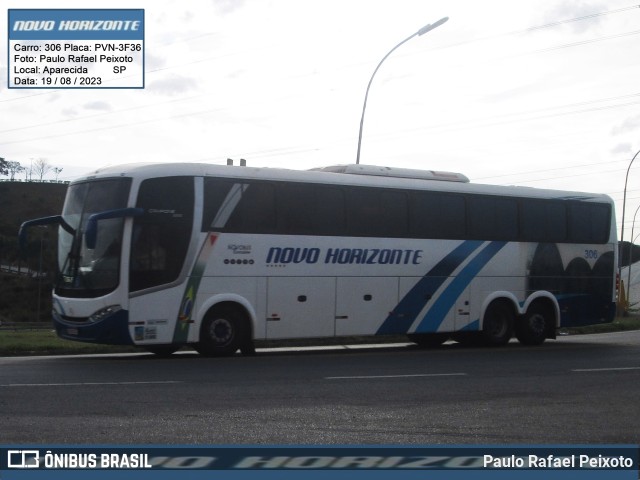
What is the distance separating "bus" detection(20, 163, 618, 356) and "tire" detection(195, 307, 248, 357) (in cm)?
3

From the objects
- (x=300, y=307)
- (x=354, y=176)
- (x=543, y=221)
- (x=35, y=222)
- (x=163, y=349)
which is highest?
(x=354, y=176)

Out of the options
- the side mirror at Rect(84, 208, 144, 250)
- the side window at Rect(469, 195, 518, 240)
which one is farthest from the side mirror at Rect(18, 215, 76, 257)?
the side window at Rect(469, 195, 518, 240)

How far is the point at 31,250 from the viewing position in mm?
74375

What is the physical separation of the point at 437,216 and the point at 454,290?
1.68 meters

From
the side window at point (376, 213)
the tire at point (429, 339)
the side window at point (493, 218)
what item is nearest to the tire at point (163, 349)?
the side window at point (376, 213)

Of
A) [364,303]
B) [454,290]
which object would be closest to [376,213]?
[364,303]

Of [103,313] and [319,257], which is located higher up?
[319,257]

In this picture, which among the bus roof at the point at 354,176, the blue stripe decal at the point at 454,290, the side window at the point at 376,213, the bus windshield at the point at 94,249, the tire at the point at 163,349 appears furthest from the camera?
the blue stripe decal at the point at 454,290

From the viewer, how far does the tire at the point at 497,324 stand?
23.5 metres

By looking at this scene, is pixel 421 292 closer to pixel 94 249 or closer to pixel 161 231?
pixel 161 231

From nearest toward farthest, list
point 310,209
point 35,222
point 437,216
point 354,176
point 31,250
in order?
point 35,222 → point 310,209 → point 354,176 → point 437,216 → point 31,250

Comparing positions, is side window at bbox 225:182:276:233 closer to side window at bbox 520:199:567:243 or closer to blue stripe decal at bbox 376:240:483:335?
blue stripe decal at bbox 376:240:483:335

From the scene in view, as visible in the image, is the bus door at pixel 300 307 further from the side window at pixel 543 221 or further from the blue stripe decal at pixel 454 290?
the side window at pixel 543 221

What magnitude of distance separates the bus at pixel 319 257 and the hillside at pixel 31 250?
49115 millimetres
